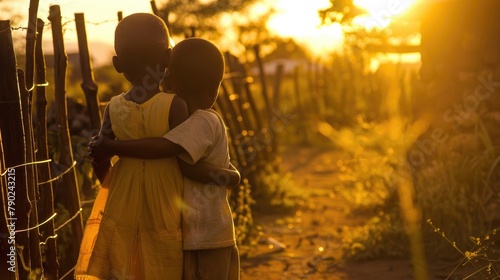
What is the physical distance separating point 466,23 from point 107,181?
4278 mm

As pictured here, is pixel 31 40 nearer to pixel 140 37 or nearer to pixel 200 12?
pixel 140 37

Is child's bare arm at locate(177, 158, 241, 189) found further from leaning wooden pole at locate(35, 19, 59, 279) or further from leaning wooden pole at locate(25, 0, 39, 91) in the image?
leaning wooden pole at locate(35, 19, 59, 279)

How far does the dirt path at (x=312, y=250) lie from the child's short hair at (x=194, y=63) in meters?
2.78

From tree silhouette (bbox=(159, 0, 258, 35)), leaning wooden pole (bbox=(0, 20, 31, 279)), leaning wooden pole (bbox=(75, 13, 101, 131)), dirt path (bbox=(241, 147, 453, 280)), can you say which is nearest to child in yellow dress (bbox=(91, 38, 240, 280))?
leaning wooden pole (bbox=(0, 20, 31, 279))

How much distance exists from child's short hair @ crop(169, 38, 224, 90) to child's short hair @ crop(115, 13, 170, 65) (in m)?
0.09

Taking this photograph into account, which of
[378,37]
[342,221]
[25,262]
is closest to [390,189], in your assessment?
[342,221]

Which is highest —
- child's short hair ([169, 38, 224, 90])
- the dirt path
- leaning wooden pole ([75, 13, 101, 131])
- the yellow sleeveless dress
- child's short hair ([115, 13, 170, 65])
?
leaning wooden pole ([75, 13, 101, 131])

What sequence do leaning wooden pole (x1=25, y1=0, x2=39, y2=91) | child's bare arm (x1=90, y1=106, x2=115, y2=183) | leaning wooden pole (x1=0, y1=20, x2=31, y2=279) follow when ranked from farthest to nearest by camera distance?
leaning wooden pole (x1=25, y1=0, x2=39, y2=91) < leaning wooden pole (x1=0, y1=20, x2=31, y2=279) < child's bare arm (x1=90, y1=106, x2=115, y2=183)

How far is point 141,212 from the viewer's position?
3500mm

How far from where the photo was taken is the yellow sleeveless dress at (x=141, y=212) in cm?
345

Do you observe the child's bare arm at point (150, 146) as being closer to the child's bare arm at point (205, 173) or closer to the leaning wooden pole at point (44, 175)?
the child's bare arm at point (205, 173)

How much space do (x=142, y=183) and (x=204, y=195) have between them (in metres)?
0.27

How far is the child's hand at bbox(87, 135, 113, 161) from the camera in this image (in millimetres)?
3480

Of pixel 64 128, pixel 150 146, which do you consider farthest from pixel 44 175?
pixel 150 146
